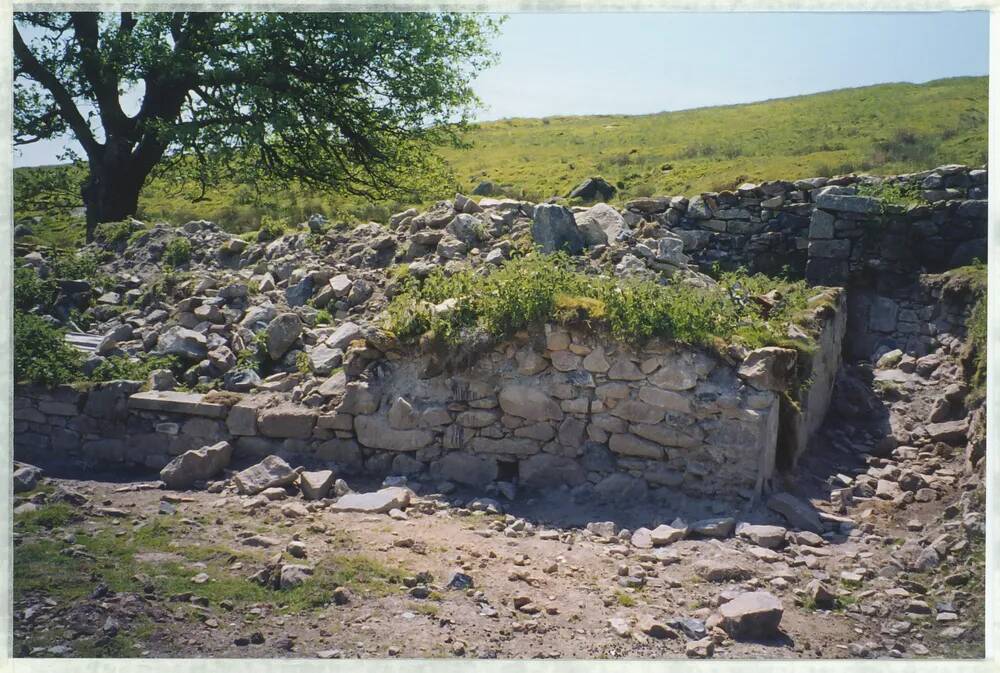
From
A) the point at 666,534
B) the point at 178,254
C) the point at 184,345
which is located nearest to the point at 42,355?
the point at 184,345

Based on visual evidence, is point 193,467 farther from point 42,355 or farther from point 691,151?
point 691,151

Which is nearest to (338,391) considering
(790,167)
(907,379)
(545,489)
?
(545,489)

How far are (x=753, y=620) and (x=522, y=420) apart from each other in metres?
2.58

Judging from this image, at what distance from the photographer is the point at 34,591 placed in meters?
5.20

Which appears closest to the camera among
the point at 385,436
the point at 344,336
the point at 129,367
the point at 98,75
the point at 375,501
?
the point at 375,501

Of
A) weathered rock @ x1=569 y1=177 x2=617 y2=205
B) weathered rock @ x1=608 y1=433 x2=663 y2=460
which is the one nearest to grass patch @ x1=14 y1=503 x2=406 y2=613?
weathered rock @ x1=608 y1=433 x2=663 y2=460

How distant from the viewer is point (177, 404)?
7574 millimetres

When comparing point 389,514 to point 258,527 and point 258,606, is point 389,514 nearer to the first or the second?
point 258,527

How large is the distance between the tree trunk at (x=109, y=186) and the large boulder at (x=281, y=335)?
7305 mm

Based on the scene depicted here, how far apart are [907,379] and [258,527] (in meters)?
6.79

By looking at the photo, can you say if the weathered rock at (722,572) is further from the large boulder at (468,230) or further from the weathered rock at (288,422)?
the large boulder at (468,230)

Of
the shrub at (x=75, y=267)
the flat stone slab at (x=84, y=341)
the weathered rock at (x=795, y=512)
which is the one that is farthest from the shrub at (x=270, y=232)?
the weathered rock at (x=795, y=512)

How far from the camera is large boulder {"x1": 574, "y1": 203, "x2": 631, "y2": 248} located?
28.7 ft

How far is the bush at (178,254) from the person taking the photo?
1034cm
